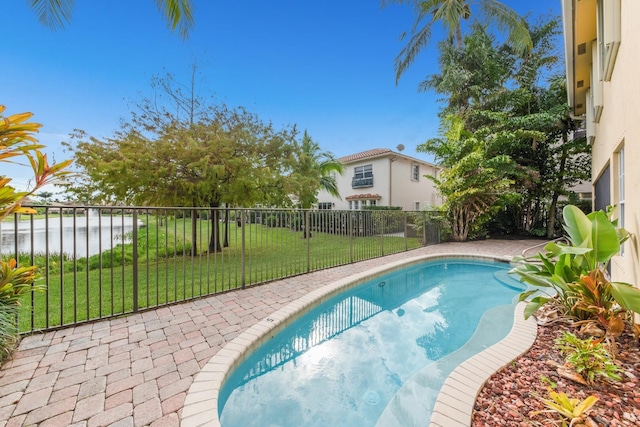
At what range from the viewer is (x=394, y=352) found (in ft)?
13.6

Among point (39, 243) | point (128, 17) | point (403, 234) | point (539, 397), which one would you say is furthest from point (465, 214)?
point (39, 243)

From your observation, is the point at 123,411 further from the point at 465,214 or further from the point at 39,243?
the point at 39,243

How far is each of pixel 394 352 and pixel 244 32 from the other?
13.3m

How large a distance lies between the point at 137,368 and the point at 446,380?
10.8 feet

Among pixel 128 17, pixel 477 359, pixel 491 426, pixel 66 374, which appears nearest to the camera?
pixel 491 426

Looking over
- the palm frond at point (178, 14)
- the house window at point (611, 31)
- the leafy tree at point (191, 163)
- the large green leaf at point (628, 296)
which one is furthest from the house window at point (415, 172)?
the large green leaf at point (628, 296)

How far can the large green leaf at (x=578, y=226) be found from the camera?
358 centimetres

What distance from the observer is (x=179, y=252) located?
434 inches

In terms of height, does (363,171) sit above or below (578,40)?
below

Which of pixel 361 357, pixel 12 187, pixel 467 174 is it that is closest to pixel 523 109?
pixel 467 174

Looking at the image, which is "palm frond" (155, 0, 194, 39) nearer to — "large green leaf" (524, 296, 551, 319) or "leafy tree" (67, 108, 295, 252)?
"leafy tree" (67, 108, 295, 252)

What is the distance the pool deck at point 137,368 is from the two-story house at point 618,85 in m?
1.96

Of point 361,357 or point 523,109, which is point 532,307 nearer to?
point 361,357

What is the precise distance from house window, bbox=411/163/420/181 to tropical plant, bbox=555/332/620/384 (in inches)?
873
